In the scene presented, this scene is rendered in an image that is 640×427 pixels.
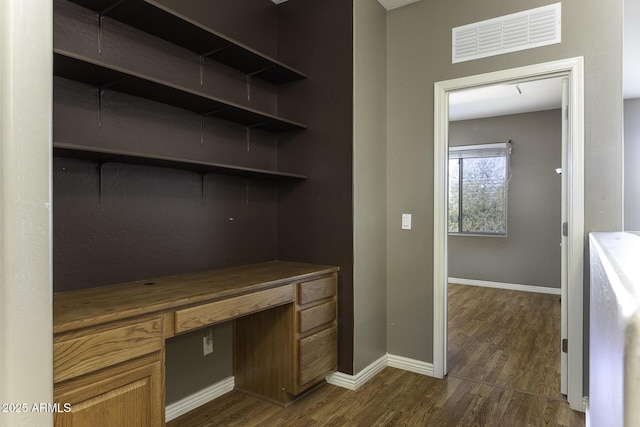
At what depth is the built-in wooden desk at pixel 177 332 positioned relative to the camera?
4.33ft

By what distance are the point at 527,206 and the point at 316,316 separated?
168 inches

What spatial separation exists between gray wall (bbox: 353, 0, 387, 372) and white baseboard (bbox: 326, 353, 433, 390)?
49 mm

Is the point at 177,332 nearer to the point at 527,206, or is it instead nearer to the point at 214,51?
the point at 214,51

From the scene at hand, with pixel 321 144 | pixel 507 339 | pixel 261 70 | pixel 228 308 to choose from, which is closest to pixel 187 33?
pixel 261 70

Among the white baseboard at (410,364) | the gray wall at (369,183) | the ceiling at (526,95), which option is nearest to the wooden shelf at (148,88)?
the gray wall at (369,183)

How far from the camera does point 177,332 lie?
1630 millimetres

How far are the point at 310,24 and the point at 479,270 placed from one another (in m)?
4.54

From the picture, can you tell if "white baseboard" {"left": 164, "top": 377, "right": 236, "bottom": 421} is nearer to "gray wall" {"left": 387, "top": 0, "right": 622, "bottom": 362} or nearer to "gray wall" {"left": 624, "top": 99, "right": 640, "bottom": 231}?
"gray wall" {"left": 387, "top": 0, "right": 622, "bottom": 362}

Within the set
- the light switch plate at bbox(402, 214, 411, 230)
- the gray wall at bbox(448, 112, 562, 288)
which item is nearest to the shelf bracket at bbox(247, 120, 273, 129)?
the light switch plate at bbox(402, 214, 411, 230)

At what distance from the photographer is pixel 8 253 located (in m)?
1.09

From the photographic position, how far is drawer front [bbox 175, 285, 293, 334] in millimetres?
1663

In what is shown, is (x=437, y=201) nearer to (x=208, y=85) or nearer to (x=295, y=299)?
(x=295, y=299)

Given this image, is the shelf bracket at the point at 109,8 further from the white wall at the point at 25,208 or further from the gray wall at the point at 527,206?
the gray wall at the point at 527,206

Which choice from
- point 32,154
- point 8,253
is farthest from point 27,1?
point 8,253
